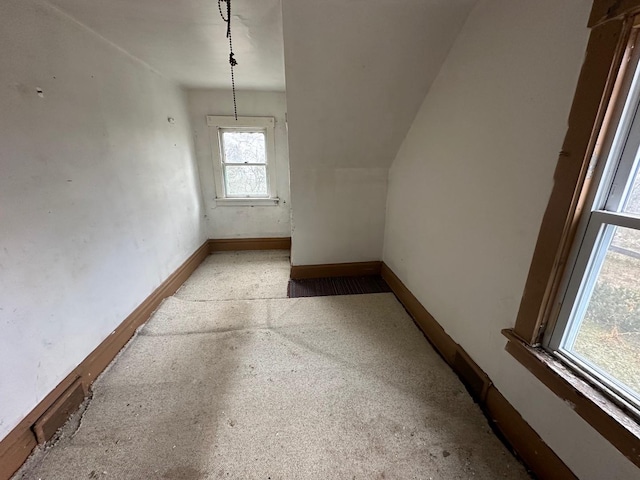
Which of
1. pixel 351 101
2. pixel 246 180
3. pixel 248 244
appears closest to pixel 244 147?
pixel 246 180

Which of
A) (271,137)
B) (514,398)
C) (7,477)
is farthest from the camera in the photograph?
(271,137)

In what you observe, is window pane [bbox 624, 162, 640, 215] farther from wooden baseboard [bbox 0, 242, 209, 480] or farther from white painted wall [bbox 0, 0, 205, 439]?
wooden baseboard [bbox 0, 242, 209, 480]

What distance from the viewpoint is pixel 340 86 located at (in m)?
1.85

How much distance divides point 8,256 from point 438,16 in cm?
233

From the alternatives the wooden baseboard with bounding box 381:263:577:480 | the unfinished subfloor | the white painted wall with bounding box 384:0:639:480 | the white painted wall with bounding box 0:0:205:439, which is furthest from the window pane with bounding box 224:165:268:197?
the wooden baseboard with bounding box 381:263:577:480

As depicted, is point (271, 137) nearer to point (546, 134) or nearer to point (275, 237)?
point (275, 237)

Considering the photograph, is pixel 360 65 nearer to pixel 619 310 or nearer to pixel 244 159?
pixel 619 310

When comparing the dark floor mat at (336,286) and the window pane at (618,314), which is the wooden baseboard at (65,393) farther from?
the window pane at (618,314)

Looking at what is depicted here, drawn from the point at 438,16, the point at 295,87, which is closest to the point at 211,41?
the point at 295,87

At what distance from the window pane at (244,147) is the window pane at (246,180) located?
0.10 meters

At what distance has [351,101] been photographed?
1.97m

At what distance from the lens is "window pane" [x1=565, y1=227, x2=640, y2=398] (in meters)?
0.83

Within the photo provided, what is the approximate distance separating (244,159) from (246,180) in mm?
276

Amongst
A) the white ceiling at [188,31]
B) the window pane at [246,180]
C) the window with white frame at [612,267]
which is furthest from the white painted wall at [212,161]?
the window with white frame at [612,267]
